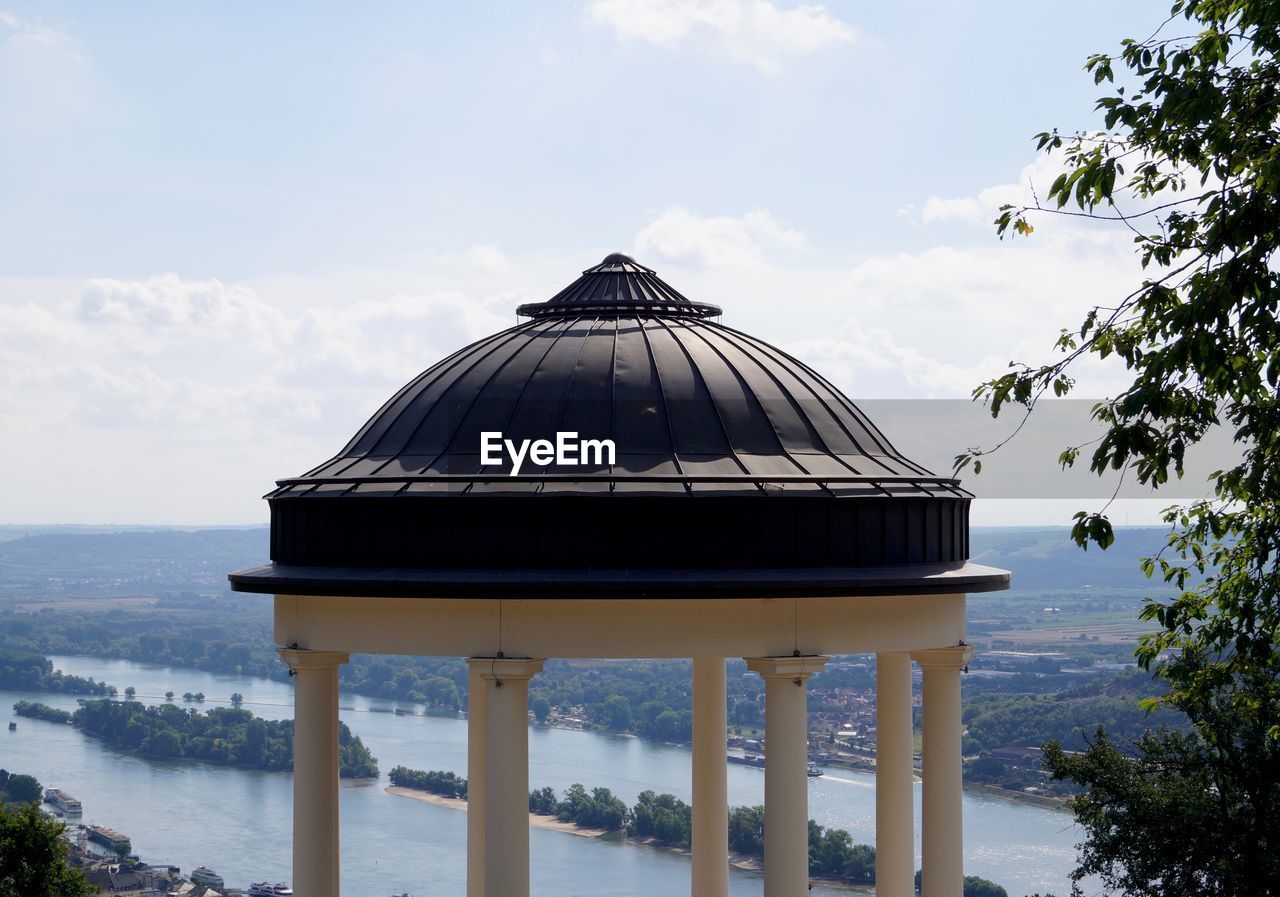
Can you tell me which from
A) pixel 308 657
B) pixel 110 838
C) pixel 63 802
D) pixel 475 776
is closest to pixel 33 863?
pixel 475 776

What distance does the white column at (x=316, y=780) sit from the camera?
20.4 m

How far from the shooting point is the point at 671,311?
2275cm

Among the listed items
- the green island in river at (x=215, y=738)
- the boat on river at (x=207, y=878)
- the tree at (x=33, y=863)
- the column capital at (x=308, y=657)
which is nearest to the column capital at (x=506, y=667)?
the column capital at (x=308, y=657)

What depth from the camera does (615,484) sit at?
18484mm

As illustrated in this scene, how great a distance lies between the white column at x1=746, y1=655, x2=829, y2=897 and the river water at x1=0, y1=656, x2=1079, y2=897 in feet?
239

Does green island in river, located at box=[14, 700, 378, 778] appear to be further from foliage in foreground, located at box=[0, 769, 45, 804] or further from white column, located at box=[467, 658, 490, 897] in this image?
white column, located at box=[467, 658, 490, 897]

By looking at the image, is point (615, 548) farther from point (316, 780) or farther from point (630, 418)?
point (316, 780)

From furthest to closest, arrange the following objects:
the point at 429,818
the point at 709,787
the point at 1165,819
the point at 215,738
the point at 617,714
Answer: the point at 617,714 → the point at 215,738 → the point at 429,818 → the point at 1165,819 → the point at 709,787

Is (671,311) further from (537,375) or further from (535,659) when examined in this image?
(535,659)

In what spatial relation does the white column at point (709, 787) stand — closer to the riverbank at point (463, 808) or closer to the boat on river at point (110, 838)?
the riverbank at point (463, 808)

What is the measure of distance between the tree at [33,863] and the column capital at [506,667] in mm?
19679

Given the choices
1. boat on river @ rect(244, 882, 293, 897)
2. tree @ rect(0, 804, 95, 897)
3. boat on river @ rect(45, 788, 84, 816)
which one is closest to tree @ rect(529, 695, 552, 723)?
→ boat on river @ rect(45, 788, 84, 816)

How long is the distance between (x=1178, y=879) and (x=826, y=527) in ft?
52.4

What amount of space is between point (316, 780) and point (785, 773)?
238 inches
